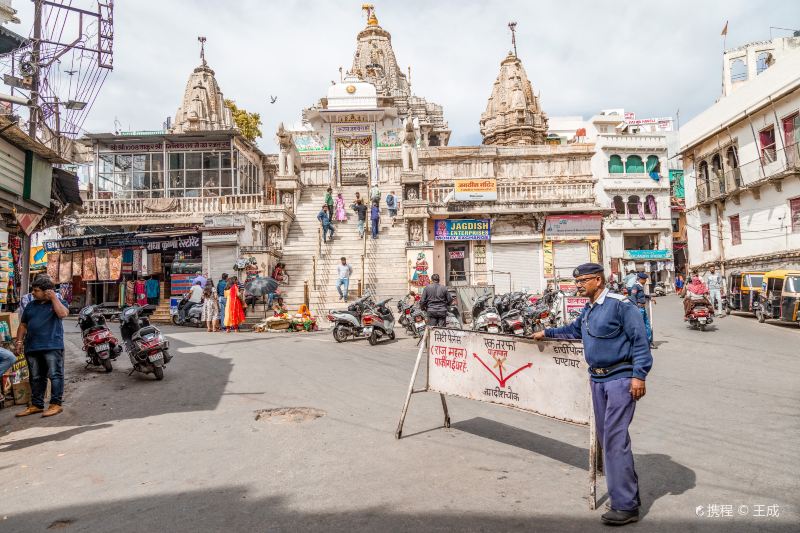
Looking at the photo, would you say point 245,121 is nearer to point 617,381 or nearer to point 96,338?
point 96,338

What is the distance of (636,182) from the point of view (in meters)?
35.2

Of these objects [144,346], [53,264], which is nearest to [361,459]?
[144,346]

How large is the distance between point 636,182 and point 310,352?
31.3 meters

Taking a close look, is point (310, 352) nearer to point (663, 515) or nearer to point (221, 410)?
point (221, 410)

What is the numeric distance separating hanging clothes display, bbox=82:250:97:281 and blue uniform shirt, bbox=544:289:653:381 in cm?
2064

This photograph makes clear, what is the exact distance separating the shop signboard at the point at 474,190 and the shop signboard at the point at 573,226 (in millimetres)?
2881

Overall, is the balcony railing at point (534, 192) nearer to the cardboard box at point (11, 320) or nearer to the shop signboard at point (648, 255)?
the shop signboard at point (648, 255)

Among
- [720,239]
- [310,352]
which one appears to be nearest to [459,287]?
[310,352]

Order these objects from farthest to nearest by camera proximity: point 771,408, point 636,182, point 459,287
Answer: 1. point 636,182
2. point 459,287
3. point 771,408

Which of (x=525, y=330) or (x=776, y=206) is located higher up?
(x=776, y=206)

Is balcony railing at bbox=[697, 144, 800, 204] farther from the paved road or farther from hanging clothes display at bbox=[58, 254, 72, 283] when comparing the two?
hanging clothes display at bbox=[58, 254, 72, 283]

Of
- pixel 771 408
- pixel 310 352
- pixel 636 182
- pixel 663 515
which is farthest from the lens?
pixel 636 182

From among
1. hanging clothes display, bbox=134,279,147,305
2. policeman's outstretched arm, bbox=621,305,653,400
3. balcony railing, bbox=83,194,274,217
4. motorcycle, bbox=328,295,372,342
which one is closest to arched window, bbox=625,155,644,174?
balcony railing, bbox=83,194,274,217

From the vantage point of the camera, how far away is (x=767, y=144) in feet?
73.6
